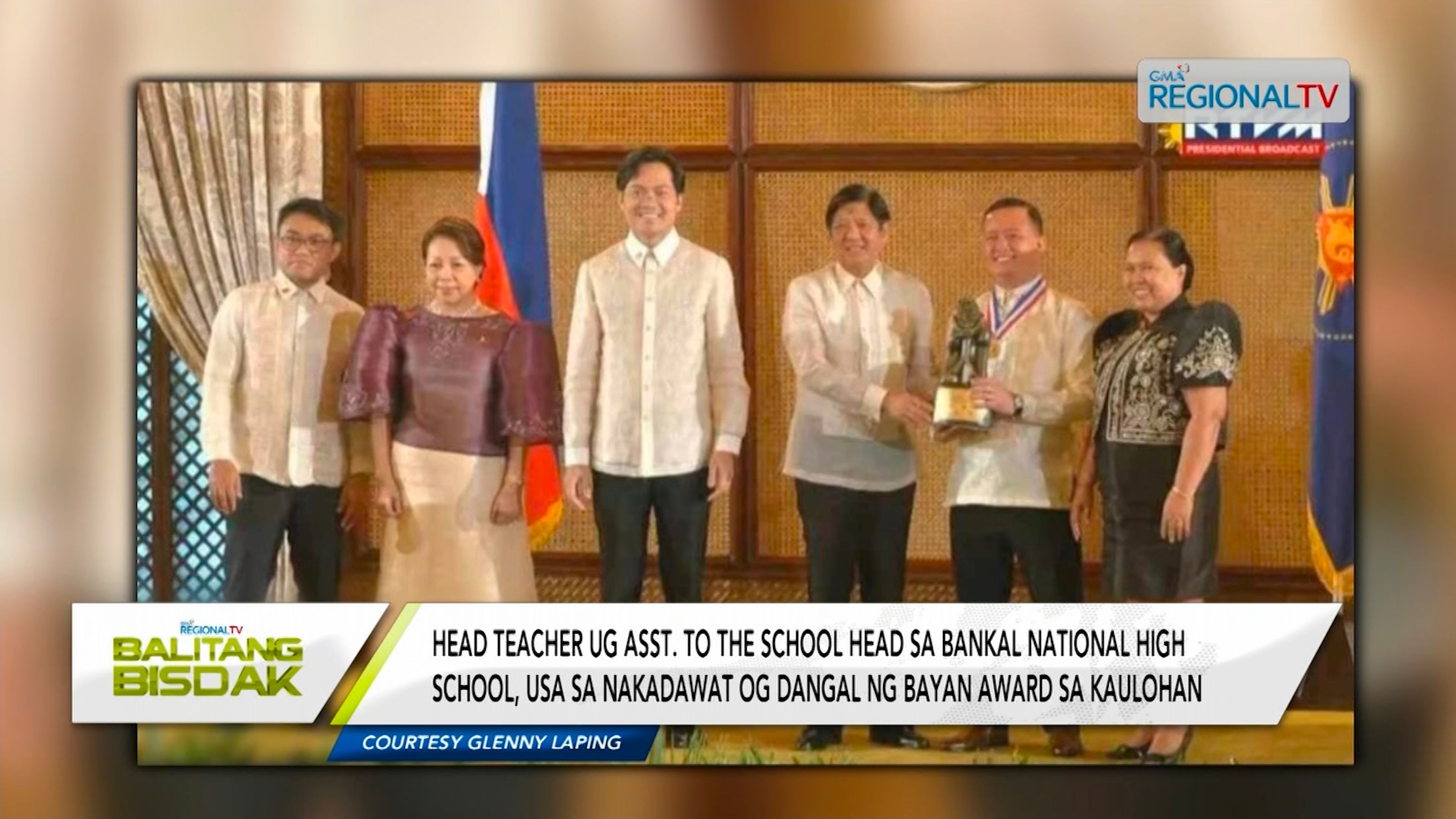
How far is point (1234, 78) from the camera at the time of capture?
234 cm

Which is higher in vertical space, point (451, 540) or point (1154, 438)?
point (1154, 438)

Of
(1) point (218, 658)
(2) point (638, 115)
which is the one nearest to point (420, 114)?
(2) point (638, 115)

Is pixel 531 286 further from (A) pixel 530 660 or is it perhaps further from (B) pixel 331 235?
(A) pixel 530 660

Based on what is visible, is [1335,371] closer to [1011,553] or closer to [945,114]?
[1011,553]

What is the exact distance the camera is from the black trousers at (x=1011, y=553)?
2.33 m

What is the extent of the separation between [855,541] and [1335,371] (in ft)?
2.72

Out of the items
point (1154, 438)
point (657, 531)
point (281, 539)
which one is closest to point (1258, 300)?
point (1154, 438)

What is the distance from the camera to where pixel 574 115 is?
2336 millimetres

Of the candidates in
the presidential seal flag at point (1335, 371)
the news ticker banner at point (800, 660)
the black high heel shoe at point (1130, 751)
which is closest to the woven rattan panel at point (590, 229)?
the news ticker banner at point (800, 660)

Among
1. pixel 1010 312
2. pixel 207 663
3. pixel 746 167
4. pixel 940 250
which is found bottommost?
pixel 207 663

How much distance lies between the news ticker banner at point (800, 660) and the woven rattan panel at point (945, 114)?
76cm

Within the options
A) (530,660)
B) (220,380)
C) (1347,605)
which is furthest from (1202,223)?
(220,380)

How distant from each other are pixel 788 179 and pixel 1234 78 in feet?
2.45

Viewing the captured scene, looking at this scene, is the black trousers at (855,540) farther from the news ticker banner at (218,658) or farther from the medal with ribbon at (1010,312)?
the news ticker banner at (218,658)
